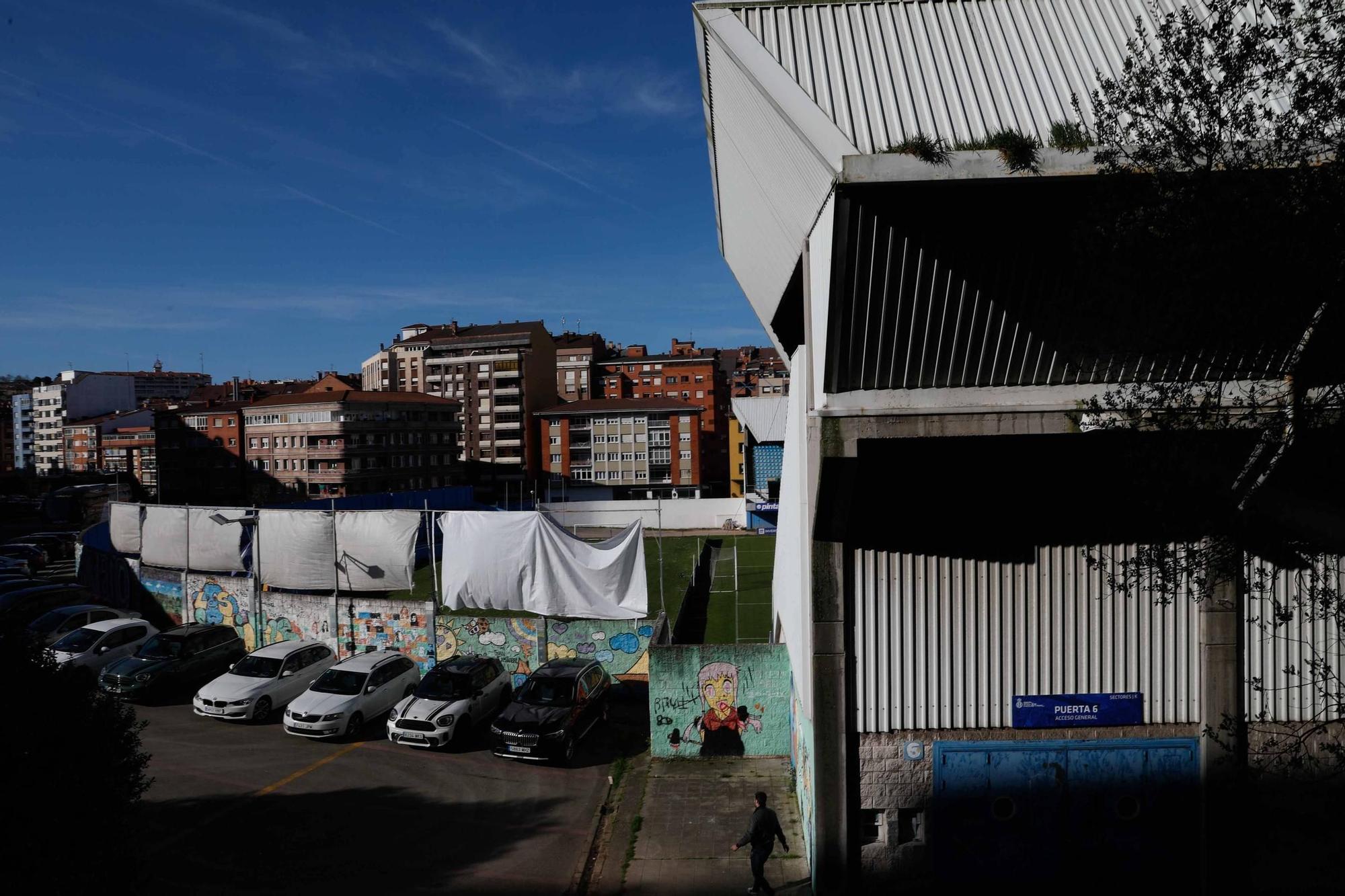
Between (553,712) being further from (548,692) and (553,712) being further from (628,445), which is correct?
(628,445)

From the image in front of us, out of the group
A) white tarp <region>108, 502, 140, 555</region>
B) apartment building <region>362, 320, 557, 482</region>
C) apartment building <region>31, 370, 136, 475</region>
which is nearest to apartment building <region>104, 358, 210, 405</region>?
apartment building <region>31, 370, 136, 475</region>

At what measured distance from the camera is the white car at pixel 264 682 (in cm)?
1572

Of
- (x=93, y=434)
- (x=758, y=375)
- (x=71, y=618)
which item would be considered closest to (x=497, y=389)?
(x=758, y=375)

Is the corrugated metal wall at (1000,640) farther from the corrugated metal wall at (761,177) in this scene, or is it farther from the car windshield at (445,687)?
the car windshield at (445,687)

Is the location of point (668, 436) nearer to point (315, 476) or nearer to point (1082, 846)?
point (315, 476)

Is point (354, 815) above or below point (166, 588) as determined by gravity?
below

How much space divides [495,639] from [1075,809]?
11.6 m

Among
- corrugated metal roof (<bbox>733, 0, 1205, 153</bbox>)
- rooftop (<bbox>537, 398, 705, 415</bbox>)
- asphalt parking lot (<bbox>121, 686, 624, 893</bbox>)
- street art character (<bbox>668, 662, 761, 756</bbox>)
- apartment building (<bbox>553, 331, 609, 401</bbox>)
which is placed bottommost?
asphalt parking lot (<bbox>121, 686, 624, 893</bbox>)

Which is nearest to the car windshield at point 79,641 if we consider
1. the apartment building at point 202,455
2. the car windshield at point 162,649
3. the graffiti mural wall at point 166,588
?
the car windshield at point 162,649

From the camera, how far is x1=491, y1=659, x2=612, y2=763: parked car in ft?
44.8

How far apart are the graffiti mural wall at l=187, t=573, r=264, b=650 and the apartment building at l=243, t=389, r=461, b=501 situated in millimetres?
42386

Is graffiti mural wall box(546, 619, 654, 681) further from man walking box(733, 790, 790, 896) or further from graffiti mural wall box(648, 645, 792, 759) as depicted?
man walking box(733, 790, 790, 896)

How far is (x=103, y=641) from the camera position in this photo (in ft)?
60.7

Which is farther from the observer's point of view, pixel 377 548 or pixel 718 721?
pixel 377 548
